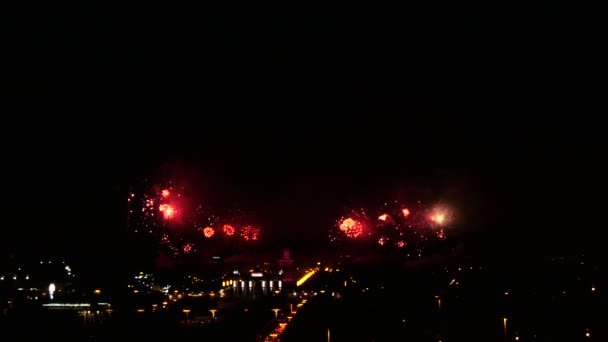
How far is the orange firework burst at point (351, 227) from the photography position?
85.7 feet

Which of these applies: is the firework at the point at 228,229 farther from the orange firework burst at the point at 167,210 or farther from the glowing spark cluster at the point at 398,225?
the glowing spark cluster at the point at 398,225

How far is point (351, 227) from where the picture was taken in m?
26.4

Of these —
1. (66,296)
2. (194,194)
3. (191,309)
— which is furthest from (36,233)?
(194,194)

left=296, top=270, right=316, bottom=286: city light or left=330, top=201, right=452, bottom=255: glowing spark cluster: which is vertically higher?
left=330, top=201, right=452, bottom=255: glowing spark cluster

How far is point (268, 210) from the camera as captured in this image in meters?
29.5

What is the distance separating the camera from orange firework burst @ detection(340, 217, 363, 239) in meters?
26.1

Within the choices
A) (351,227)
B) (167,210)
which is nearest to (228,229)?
(167,210)

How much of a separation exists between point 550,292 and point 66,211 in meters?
12.8

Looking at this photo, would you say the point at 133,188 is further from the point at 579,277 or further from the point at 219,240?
the point at 579,277

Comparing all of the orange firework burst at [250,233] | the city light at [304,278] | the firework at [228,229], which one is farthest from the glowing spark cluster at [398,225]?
the city light at [304,278]

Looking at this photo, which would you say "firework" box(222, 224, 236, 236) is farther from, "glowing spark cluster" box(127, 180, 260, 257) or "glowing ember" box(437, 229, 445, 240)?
"glowing ember" box(437, 229, 445, 240)

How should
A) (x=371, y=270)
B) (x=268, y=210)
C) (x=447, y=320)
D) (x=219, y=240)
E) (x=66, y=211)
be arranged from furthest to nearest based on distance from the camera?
(x=268, y=210)
(x=219, y=240)
(x=66, y=211)
(x=371, y=270)
(x=447, y=320)

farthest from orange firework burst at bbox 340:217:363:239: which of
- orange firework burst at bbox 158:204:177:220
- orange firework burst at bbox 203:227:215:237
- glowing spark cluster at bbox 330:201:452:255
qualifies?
orange firework burst at bbox 158:204:177:220

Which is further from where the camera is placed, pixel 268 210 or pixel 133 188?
pixel 268 210
